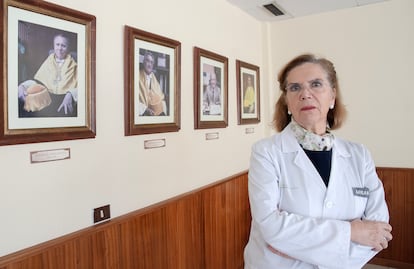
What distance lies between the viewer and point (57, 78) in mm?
1616

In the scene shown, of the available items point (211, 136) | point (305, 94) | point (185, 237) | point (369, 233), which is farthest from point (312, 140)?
point (211, 136)

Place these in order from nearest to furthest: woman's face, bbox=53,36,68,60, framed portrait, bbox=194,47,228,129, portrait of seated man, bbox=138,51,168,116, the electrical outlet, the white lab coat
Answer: the white lab coat
woman's face, bbox=53,36,68,60
the electrical outlet
portrait of seated man, bbox=138,51,168,116
framed portrait, bbox=194,47,228,129

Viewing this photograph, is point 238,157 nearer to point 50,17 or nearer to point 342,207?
point 342,207

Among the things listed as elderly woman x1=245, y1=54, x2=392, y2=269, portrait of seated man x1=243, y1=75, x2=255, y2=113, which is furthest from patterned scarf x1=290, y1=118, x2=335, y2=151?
portrait of seated man x1=243, y1=75, x2=255, y2=113

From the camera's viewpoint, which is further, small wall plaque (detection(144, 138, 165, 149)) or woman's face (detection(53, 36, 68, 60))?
small wall plaque (detection(144, 138, 165, 149))

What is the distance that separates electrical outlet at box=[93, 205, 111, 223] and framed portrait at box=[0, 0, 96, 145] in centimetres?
44

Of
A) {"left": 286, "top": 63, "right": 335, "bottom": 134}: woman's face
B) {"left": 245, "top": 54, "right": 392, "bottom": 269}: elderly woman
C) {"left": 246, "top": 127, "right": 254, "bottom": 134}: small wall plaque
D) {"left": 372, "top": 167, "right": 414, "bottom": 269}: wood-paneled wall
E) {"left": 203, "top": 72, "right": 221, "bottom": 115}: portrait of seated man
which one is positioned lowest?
{"left": 372, "top": 167, "right": 414, "bottom": 269}: wood-paneled wall

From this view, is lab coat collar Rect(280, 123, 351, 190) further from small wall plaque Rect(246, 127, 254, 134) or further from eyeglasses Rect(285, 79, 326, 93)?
small wall plaque Rect(246, 127, 254, 134)

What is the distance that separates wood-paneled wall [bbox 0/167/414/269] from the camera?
5.40ft

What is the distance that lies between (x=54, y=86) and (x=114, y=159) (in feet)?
1.86

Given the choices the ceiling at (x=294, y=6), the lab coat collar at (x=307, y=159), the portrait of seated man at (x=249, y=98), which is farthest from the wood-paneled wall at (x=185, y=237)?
the ceiling at (x=294, y=6)

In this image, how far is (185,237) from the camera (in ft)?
8.15

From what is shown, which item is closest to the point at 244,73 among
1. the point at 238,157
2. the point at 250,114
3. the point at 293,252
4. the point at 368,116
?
the point at 250,114

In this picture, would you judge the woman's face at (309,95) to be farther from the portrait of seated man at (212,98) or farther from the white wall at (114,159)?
the portrait of seated man at (212,98)
